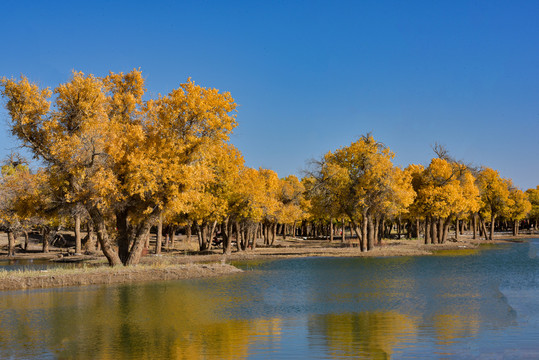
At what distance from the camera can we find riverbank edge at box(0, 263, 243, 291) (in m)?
31.9

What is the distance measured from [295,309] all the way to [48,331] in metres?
10.1

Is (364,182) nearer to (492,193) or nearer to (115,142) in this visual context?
(115,142)

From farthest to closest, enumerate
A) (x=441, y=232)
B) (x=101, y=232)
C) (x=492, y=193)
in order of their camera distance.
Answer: (x=492, y=193)
(x=441, y=232)
(x=101, y=232)

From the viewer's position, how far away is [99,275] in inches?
1353

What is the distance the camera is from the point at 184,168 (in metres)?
36.3

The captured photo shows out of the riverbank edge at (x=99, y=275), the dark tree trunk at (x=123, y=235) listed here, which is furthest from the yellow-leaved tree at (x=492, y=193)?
the dark tree trunk at (x=123, y=235)

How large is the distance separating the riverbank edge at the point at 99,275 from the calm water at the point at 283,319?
2213 mm

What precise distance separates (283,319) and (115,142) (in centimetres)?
2246

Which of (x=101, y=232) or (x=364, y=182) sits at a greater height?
(x=364, y=182)

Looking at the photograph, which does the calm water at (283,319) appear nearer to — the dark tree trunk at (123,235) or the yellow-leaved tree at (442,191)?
the dark tree trunk at (123,235)

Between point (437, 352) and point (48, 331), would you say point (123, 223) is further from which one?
point (437, 352)

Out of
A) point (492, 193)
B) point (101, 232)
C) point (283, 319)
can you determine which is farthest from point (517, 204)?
point (283, 319)

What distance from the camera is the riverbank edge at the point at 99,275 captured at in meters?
31.9

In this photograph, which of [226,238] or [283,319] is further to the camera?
[226,238]
